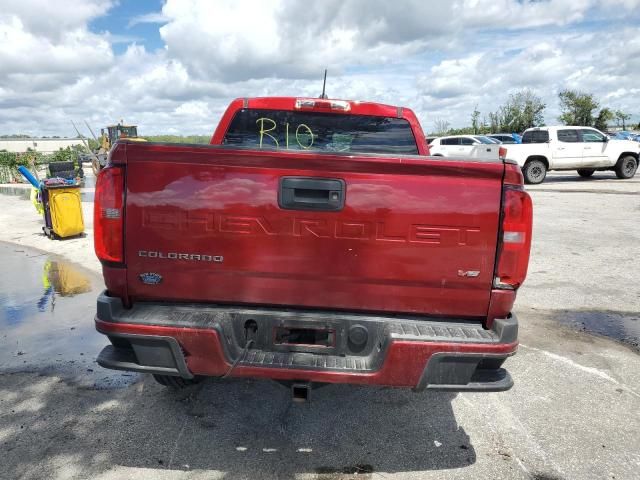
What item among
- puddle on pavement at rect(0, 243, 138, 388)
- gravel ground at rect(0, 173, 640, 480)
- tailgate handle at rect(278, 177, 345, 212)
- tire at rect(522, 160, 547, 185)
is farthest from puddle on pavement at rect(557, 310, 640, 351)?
tire at rect(522, 160, 547, 185)

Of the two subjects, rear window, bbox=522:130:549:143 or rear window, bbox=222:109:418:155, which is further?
rear window, bbox=522:130:549:143

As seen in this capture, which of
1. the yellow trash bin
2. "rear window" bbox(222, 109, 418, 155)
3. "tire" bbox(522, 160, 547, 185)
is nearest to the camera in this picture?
"rear window" bbox(222, 109, 418, 155)

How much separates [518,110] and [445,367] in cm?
4918

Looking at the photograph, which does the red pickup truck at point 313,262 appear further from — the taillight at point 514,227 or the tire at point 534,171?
the tire at point 534,171

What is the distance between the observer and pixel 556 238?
9352 mm

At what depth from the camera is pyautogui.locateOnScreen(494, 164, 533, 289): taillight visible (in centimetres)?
246

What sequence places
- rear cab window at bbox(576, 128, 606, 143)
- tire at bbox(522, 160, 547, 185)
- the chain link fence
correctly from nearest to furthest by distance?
rear cab window at bbox(576, 128, 606, 143) → tire at bbox(522, 160, 547, 185) → the chain link fence

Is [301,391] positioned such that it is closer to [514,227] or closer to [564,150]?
[514,227]

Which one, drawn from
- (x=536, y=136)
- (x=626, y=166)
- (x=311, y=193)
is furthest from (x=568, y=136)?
(x=311, y=193)

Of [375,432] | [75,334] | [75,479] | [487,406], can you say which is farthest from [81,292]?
[487,406]

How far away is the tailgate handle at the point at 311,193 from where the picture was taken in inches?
98.0

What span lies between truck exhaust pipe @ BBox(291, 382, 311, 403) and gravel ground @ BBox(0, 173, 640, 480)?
49cm

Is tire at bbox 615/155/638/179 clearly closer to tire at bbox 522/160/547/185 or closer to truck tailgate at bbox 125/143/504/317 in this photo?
tire at bbox 522/160/547/185

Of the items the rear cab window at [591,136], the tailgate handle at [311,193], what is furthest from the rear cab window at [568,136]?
the tailgate handle at [311,193]
